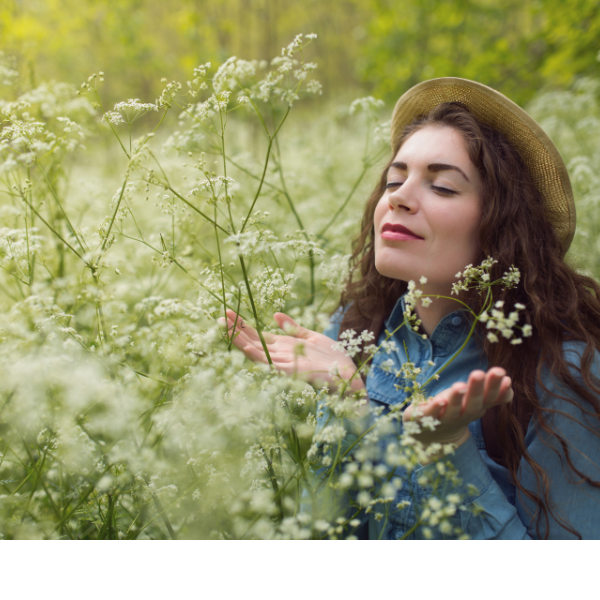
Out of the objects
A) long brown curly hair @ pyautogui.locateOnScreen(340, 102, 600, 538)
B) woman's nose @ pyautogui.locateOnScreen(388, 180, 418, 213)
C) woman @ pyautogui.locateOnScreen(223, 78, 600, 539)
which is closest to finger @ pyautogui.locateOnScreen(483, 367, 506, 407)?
woman @ pyautogui.locateOnScreen(223, 78, 600, 539)

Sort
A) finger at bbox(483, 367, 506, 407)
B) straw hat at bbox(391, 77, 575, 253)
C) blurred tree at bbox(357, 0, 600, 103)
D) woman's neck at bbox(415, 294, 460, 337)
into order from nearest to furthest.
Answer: finger at bbox(483, 367, 506, 407) < straw hat at bbox(391, 77, 575, 253) < woman's neck at bbox(415, 294, 460, 337) < blurred tree at bbox(357, 0, 600, 103)

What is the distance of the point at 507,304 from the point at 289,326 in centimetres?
78

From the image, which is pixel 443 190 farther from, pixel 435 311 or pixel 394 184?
pixel 435 311

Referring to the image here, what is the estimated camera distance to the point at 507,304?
1567 mm

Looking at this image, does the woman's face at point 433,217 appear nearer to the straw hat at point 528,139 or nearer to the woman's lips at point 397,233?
the woman's lips at point 397,233

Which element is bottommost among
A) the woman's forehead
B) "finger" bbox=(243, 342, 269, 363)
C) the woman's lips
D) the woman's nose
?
"finger" bbox=(243, 342, 269, 363)

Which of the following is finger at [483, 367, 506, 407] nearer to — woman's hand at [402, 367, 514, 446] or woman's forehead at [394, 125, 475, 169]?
woman's hand at [402, 367, 514, 446]

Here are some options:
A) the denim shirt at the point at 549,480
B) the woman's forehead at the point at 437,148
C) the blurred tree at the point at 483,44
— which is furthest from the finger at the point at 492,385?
the blurred tree at the point at 483,44

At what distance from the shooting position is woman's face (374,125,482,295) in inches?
58.2

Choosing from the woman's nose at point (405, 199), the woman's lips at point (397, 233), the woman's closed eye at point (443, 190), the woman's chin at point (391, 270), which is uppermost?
the woman's closed eye at point (443, 190)

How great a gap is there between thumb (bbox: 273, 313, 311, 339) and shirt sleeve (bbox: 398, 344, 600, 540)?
23.4 inches

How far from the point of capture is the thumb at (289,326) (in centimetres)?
152
